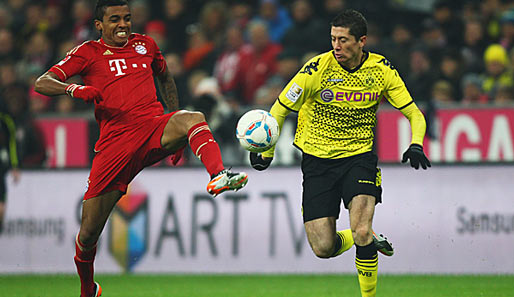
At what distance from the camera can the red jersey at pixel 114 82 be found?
25.0 ft

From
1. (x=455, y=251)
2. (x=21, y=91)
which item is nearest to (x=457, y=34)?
(x=455, y=251)

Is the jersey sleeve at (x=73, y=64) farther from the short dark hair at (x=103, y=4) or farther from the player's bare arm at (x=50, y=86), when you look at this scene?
the short dark hair at (x=103, y=4)

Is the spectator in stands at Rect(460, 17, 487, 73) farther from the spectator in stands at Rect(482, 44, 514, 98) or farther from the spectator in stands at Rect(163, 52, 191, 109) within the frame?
the spectator in stands at Rect(163, 52, 191, 109)

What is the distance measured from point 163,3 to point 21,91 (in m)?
3.72

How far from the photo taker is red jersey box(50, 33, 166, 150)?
Answer: 7.61 metres

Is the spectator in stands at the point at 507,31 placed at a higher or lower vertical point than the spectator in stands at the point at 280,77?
higher

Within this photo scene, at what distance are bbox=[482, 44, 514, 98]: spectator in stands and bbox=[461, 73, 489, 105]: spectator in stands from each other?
0.24 feet

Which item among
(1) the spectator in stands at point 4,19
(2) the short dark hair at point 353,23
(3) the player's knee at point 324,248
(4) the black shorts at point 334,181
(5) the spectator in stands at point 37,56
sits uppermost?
(1) the spectator in stands at point 4,19

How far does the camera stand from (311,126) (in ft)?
25.2

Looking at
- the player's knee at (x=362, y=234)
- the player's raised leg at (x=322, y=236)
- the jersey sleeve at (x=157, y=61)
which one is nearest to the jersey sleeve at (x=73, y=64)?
the jersey sleeve at (x=157, y=61)

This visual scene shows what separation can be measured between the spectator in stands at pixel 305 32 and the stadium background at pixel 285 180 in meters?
0.02

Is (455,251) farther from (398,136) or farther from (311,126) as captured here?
(311,126)

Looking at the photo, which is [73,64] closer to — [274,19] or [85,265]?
[85,265]

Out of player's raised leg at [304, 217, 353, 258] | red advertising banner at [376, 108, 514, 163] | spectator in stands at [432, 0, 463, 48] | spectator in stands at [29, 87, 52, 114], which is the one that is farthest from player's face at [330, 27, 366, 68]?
spectator in stands at [29, 87, 52, 114]
